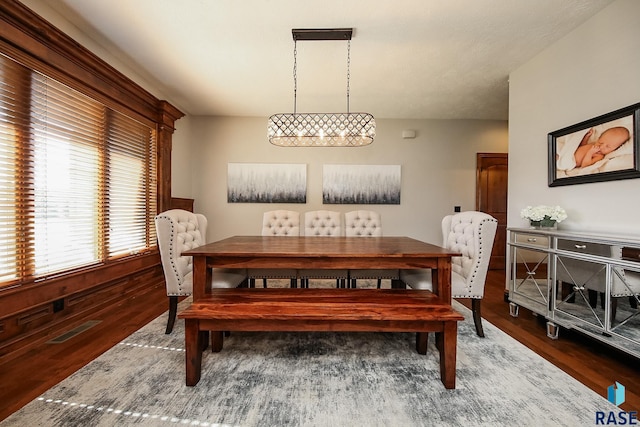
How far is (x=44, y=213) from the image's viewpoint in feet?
6.95

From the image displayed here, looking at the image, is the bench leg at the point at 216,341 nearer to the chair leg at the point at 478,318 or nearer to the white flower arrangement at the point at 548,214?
the chair leg at the point at 478,318

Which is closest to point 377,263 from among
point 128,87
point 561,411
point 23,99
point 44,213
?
point 561,411

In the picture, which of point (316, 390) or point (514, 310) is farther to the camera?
point (514, 310)

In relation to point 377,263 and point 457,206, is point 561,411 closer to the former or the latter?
point 377,263

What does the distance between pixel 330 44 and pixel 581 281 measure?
289cm

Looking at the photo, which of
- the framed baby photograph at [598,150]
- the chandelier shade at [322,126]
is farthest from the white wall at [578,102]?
the chandelier shade at [322,126]

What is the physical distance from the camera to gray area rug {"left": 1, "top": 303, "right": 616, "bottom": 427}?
1316mm

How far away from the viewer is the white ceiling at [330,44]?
83.2 inches

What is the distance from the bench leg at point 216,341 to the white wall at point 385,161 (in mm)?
2797

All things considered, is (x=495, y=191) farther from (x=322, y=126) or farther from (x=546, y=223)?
(x=322, y=126)

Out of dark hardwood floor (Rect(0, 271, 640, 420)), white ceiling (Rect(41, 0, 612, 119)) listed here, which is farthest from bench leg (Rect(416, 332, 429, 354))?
white ceiling (Rect(41, 0, 612, 119))

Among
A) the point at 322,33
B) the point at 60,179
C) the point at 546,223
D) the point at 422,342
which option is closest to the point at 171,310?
the point at 60,179

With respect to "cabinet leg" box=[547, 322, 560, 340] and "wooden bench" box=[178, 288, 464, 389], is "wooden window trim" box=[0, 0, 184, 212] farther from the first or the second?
"cabinet leg" box=[547, 322, 560, 340]

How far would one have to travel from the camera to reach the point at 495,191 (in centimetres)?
470
